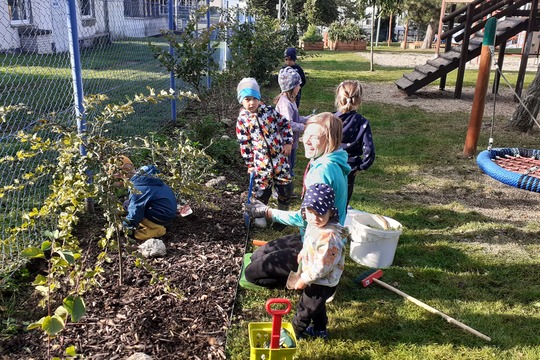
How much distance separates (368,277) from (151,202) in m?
1.92

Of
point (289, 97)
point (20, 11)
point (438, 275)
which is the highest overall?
point (20, 11)

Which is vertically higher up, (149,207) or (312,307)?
(149,207)

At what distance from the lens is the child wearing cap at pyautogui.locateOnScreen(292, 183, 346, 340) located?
259 centimetres

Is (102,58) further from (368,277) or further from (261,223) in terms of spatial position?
(368,277)

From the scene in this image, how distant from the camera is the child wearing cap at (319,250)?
259cm

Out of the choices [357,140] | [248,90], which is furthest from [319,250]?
[248,90]

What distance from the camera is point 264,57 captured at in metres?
10.5

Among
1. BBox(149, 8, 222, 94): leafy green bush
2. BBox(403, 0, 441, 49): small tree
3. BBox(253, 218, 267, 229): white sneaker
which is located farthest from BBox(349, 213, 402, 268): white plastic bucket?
BBox(403, 0, 441, 49): small tree

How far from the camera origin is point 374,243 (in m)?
3.85

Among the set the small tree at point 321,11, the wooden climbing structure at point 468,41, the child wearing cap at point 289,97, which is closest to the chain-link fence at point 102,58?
the child wearing cap at point 289,97

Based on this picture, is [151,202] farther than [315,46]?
No

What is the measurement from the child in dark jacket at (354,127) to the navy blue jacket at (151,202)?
5.34 ft

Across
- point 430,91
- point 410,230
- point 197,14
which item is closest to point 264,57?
point 197,14

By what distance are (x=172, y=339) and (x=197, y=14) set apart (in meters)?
5.80
